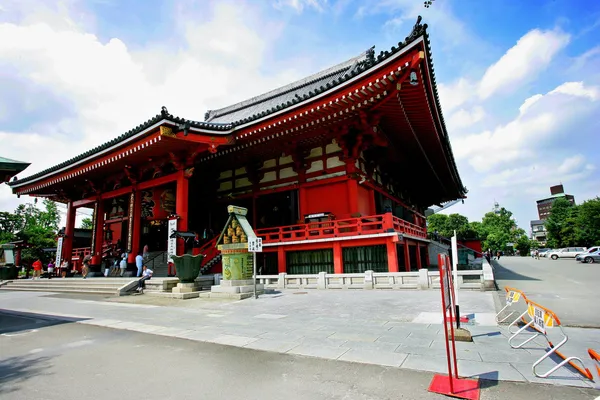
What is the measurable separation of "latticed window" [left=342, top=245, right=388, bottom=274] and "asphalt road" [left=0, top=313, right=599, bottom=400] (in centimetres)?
1069

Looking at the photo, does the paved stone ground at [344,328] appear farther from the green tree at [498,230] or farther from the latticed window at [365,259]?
the green tree at [498,230]

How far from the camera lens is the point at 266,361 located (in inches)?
181

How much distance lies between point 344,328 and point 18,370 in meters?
5.30

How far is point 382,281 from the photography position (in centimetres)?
1314

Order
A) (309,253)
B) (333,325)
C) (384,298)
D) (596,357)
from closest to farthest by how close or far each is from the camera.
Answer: (596,357) < (333,325) < (384,298) < (309,253)

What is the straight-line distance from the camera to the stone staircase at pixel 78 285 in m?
14.4

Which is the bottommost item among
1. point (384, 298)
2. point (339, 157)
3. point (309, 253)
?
point (384, 298)

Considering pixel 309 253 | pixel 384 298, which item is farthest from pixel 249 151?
pixel 384 298

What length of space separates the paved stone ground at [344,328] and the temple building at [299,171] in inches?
201

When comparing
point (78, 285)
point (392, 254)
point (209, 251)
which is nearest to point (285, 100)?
point (209, 251)

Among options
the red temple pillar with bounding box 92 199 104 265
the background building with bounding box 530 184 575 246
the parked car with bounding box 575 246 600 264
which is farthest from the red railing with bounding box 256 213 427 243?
the background building with bounding box 530 184 575 246

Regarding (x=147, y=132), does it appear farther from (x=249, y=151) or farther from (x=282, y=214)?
(x=282, y=214)

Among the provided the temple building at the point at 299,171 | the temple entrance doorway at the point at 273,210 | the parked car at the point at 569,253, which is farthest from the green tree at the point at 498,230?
the temple entrance doorway at the point at 273,210

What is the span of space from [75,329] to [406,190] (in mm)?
25525
